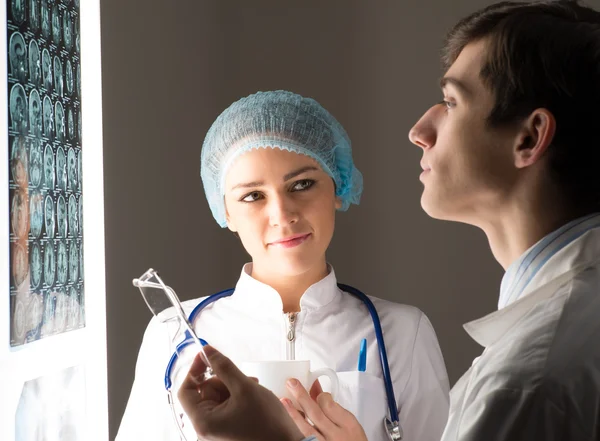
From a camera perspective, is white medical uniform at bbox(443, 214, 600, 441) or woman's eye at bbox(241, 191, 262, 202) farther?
woman's eye at bbox(241, 191, 262, 202)

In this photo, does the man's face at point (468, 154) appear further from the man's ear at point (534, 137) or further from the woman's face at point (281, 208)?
the woman's face at point (281, 208)

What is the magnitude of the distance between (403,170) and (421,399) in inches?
Result: 48.0

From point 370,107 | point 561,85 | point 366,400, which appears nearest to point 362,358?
point 366,400

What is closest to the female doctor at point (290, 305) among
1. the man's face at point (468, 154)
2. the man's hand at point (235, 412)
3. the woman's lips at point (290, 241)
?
the woman's lips at point (290, 241)

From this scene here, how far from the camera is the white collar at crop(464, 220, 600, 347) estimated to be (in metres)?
0.93

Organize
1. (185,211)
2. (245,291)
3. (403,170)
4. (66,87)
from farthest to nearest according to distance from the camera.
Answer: (403,170)
(185,211)
(245,291)
(66,87)

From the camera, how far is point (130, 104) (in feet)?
6.88

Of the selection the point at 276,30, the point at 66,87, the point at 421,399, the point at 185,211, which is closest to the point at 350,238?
the point at 185,211

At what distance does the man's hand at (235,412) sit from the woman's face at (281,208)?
62 cm

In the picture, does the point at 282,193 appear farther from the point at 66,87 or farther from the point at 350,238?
the point at 350,238

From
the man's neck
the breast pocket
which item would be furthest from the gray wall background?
the man's neck

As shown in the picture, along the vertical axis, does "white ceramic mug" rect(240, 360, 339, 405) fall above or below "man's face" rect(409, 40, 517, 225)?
below

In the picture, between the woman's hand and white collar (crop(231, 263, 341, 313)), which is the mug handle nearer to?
the woman's hand

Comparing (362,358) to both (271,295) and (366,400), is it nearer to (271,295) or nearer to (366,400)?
(366,400)
